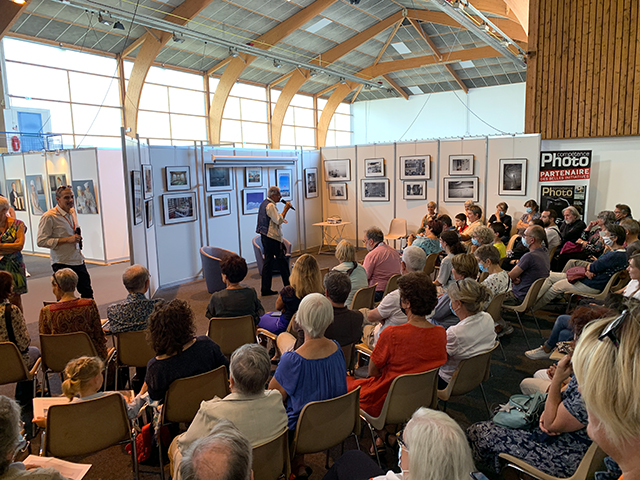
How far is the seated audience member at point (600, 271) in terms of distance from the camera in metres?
4.99

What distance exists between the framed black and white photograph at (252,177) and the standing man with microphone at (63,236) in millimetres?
4686

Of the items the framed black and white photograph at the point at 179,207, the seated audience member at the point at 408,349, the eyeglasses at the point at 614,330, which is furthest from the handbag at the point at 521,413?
the framed black and white photograph at the point at 179,207

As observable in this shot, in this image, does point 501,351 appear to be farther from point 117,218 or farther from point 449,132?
point 449,132

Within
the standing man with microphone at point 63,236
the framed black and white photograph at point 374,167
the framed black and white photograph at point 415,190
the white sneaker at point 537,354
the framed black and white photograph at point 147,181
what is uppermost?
the framed black and white photograph at point 374,167

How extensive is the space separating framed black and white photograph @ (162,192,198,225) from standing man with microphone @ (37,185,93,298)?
2.59 m

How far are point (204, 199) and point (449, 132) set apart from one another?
48.4 ft

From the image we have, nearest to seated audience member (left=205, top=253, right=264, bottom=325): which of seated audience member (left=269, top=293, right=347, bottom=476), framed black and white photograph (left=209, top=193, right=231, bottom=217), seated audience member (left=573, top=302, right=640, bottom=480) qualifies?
seated audience member (left=269, top=293, right=347, bottom=476)

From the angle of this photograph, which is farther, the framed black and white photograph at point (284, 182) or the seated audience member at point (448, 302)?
the framed black and white photograph at point (284, 182)

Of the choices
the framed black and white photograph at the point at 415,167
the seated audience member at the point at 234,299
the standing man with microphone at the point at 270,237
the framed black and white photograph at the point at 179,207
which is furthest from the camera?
the framed black and white photograph at the point at 415,167

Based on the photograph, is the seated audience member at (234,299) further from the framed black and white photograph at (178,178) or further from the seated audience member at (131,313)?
the framed black and white photograph at (178,178)

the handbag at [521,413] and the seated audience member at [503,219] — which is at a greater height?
the seated audience member at [503,219]

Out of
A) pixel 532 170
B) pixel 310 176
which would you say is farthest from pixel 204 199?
pixel 532 170

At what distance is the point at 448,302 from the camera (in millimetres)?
3725

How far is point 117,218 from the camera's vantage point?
436 inches
